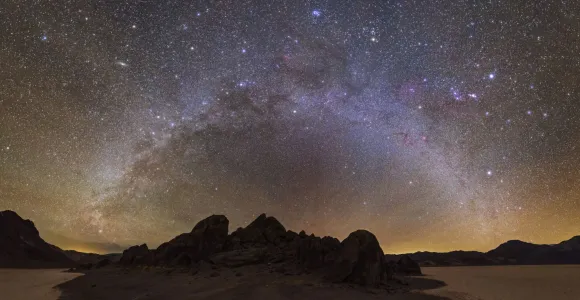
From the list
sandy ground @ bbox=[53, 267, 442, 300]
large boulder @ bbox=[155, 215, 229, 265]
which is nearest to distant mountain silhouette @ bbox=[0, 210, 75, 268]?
large boulder @ bbox=[155, 215, 229, 265]

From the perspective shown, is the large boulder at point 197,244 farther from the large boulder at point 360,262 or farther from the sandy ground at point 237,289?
the large boulder at point 360,262

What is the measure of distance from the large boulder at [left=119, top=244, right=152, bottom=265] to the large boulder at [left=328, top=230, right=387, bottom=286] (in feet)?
102

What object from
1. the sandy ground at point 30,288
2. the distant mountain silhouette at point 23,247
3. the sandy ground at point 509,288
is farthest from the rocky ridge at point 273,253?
the distant mountain silhouette at point 23,247

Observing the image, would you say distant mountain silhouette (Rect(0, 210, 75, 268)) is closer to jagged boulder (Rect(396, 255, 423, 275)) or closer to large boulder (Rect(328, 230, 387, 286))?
jagged boulder (Rect(396, 255, 423, 275))

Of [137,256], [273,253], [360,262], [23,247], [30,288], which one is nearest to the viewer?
[360,262]

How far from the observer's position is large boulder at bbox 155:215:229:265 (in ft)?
127

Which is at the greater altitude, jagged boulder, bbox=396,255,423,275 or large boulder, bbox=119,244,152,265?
large boulder, bbox=119,244,152,265

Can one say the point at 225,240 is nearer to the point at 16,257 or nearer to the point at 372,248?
the point at 372,248

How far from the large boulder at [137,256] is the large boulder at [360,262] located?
3111cm

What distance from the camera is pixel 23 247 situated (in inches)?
6216

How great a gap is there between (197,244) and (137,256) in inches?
669

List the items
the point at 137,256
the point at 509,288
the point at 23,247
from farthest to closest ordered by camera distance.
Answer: the point at 23,247, the point at 137,256, the point at 509,288

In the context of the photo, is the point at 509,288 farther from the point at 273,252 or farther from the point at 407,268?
the point at 273,252

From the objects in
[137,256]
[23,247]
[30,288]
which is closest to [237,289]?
[30,288]
